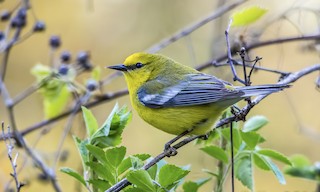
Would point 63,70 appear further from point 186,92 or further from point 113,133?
point 113,133

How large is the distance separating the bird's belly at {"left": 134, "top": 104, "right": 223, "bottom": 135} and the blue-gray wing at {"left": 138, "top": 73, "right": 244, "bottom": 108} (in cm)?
3

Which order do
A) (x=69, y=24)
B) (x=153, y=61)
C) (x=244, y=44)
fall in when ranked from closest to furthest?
(x=244, y=44), (x=153, y=61), (x=69, y=24)

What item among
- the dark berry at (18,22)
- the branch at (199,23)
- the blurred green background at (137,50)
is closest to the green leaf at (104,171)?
the branch at (199,23)

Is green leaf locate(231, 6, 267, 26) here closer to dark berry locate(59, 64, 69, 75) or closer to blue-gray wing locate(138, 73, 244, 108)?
blue-gray wing locate(138, 73, 244, 108)

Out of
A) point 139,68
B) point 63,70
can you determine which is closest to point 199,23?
point 139,68

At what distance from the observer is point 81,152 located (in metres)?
1.93

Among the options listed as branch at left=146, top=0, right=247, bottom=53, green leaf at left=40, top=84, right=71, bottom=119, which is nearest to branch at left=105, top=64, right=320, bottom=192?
branch at left=146, top=0, right=247, bottom=53

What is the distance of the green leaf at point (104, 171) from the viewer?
181cm

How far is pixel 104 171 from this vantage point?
1.82m

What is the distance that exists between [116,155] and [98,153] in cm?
7

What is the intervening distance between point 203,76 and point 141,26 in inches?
164

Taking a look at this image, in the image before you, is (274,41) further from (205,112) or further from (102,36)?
(102,36)

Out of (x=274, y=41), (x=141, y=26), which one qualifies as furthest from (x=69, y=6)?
(x=274, y=41)

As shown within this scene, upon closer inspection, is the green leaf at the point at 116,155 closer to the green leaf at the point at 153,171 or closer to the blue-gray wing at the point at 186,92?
the green leaf at the point at 153,171
